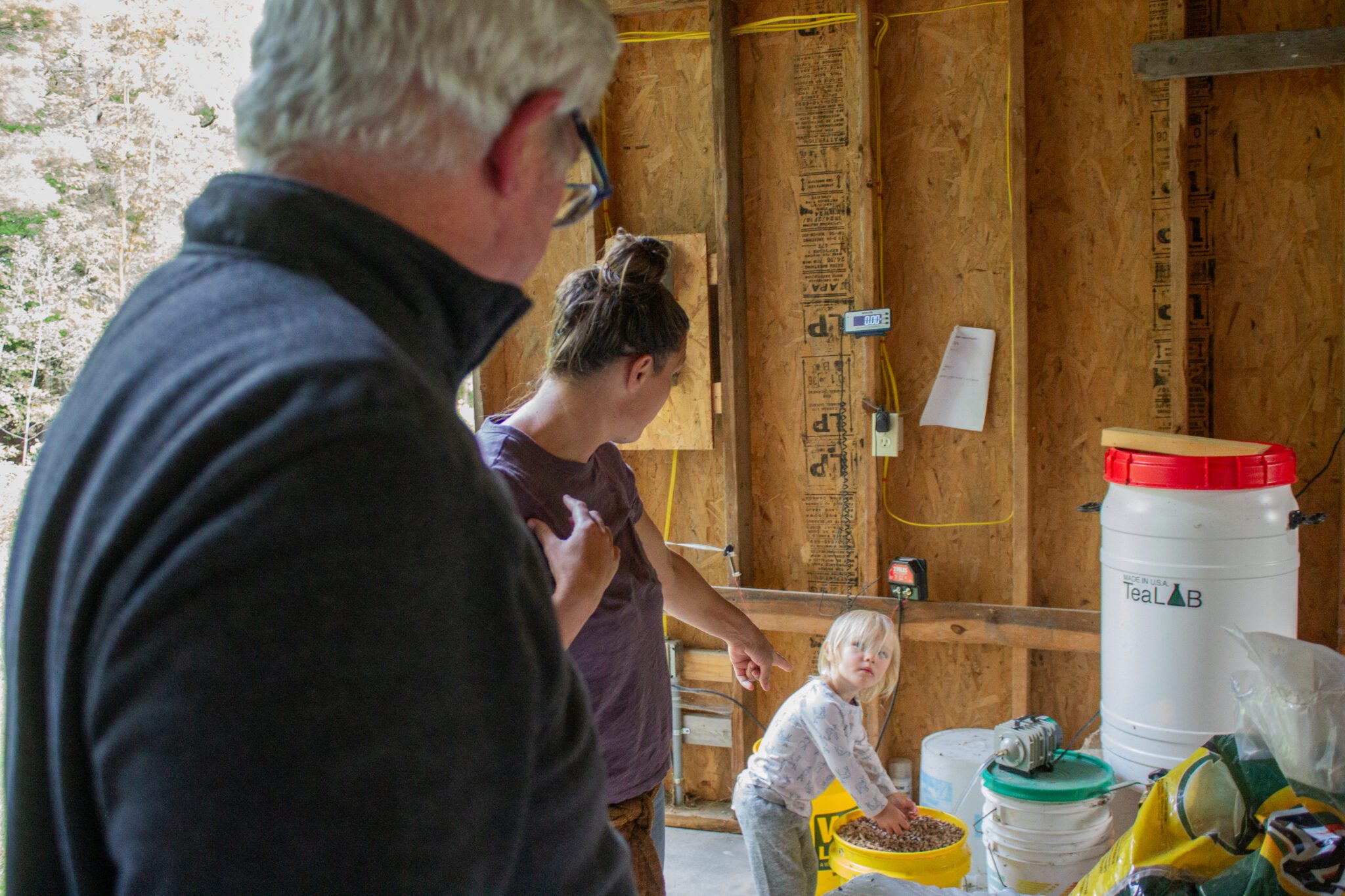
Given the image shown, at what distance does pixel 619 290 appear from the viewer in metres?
1.82

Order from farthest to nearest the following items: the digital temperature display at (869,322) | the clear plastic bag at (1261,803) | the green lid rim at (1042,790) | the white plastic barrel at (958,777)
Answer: the digital temperature display at (869,322)
the white plastic barrel at (958,777)
the green lid rim at (1042,790)
the clear plastic bag at (1261,803)

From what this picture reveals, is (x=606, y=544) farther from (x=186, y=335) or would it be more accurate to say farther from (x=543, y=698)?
(x=186, y=335)

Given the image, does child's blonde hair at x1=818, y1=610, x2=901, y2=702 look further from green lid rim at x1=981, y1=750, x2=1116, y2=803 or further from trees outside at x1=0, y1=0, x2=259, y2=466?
trees outside at x1=0, y1=0, x2=259, y2=466

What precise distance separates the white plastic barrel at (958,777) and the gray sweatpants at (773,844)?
29.2 inches

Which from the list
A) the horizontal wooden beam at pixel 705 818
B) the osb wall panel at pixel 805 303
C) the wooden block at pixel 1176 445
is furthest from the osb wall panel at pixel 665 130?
the horizontal wooden beam at pixel 705 818

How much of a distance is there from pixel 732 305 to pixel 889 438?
73 cm

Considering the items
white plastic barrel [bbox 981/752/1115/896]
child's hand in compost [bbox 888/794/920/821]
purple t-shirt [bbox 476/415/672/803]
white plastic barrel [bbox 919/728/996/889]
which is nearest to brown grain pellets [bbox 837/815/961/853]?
child's hand in compost [bbox 888/794/920/821]

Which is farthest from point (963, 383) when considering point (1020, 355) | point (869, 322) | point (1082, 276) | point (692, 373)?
point (692, 373)

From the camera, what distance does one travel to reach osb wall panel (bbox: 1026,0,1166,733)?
321 centimetres

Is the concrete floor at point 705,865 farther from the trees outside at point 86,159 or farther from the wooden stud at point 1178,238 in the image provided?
the trees outside at point 86,159

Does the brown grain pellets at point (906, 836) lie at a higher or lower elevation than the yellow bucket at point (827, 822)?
higher

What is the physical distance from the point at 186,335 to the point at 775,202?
3.27 meters

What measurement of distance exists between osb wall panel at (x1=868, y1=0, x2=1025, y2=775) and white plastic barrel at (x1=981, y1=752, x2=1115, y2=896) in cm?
100

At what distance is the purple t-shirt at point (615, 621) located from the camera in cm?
170
